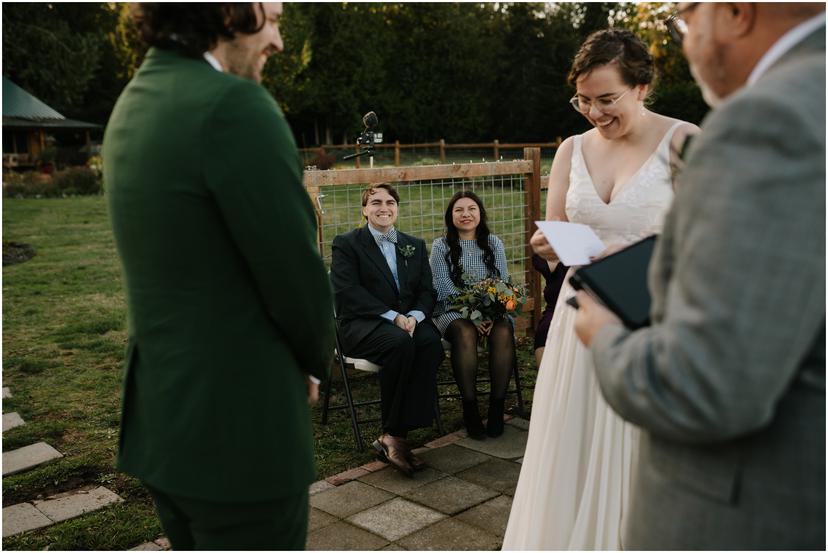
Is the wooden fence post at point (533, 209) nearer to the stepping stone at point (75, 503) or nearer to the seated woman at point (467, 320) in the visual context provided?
the seated woman at point (467, 320)

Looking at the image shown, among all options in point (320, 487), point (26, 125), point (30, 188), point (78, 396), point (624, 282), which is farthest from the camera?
point (26, 125)

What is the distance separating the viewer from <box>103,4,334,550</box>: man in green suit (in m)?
1.64

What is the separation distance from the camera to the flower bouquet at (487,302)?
5426mm

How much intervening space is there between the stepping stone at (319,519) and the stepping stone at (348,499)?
4 centimetres

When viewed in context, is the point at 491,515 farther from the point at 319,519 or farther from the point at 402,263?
the point at 402,263

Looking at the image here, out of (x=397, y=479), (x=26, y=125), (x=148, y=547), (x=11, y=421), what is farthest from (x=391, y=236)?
(x=26, y=125)

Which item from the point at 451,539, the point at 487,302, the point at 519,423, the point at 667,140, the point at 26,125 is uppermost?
the point at 26,125

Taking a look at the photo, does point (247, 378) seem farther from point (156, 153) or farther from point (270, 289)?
point (156, 153)

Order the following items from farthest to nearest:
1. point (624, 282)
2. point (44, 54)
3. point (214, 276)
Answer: point (44, 54) < point (214, 276) < point (624, 282)

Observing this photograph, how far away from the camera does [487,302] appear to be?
5453 mm

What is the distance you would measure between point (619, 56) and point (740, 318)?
2375 mm

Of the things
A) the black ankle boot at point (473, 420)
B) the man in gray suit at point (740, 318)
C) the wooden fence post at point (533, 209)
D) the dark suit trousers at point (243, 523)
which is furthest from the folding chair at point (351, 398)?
the man in gray suit at point (740, 318)

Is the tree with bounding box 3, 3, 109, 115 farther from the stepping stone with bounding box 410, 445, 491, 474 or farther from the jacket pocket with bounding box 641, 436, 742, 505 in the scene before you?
the jacket pocket with bounding box 641, 436, 742, 505

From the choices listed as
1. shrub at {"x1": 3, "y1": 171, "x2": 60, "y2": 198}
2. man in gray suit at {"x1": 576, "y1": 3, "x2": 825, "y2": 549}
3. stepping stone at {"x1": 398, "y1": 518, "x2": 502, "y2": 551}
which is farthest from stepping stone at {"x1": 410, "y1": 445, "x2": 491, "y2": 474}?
shrub at {"x1": 3, "y1": 171, "x2": 60, "y2": 198}
